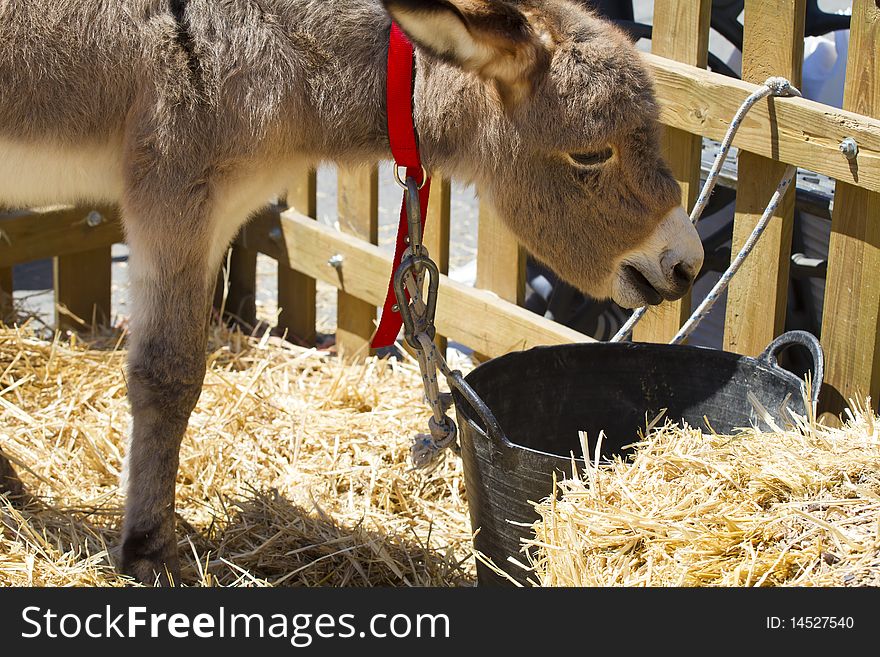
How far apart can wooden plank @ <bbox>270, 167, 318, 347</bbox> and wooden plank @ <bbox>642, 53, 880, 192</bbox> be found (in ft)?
6.08

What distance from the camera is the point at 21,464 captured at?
11.3 ft

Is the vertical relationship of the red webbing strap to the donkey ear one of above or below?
below

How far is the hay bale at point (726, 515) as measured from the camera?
2.05m

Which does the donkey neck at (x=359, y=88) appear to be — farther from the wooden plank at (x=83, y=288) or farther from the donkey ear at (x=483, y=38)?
the wooden plank at (x=83, y=288)

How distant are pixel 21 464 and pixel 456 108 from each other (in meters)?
1.83

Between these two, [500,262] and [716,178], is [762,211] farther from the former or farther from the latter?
[500,262]

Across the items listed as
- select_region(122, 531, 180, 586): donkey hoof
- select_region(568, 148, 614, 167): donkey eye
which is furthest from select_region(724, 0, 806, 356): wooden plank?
select_region(122, 531, 180, 586): donkey hoof

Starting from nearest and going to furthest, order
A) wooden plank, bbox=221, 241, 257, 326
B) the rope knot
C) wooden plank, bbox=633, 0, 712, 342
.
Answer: the rope knot < wooden plank, bbox=633, 0, 712, 342 < wooden plank, bbox=221, 241, 257, 326

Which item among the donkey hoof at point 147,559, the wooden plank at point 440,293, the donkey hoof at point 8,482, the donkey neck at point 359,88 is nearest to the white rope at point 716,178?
the wooden plank at point 440,293

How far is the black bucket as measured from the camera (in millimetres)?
2760

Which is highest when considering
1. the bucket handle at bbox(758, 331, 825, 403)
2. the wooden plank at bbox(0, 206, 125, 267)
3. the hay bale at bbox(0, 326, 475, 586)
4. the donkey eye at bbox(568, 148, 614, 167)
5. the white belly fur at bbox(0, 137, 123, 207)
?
the donkey eye at bbox(568, 148, 614, 167)

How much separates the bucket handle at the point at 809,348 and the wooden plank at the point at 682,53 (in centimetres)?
40

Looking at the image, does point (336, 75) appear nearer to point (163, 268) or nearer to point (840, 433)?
point (163, 268)

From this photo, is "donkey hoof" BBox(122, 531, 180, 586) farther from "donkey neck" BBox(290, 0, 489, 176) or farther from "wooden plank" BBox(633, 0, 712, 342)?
"wooden plank" BBox(633, 0, 712, 342)
